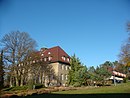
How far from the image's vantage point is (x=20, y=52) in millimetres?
49594

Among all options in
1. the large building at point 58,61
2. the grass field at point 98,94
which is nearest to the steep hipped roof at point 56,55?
the large building at point 58,61

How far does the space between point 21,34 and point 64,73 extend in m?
23.9

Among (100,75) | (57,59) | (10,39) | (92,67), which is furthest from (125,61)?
→ (10,39)

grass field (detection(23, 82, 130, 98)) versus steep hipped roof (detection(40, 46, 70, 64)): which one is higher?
steep hipped roof (detection(40, 46, 70, 64))

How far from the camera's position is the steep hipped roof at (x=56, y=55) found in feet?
225

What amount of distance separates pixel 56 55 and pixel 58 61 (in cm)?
315

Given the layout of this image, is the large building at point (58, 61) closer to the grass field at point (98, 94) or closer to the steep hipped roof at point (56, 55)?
the steep hipped roof at point (56, 55)

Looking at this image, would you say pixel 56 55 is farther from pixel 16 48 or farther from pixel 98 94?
pixel 98 94

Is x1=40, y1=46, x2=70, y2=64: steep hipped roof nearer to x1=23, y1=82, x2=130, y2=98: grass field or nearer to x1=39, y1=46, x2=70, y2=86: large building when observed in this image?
x1=39, y1=46, x2=70, y2=86: large building

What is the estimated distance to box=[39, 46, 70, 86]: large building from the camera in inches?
2635

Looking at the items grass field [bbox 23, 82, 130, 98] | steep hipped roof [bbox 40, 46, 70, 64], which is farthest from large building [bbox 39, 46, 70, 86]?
grass field [bbox 23, 82, 130, 98]

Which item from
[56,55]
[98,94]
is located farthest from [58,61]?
[98,94]

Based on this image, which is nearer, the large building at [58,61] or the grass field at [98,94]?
the grass field at [98,94]

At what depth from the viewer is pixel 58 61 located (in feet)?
221
